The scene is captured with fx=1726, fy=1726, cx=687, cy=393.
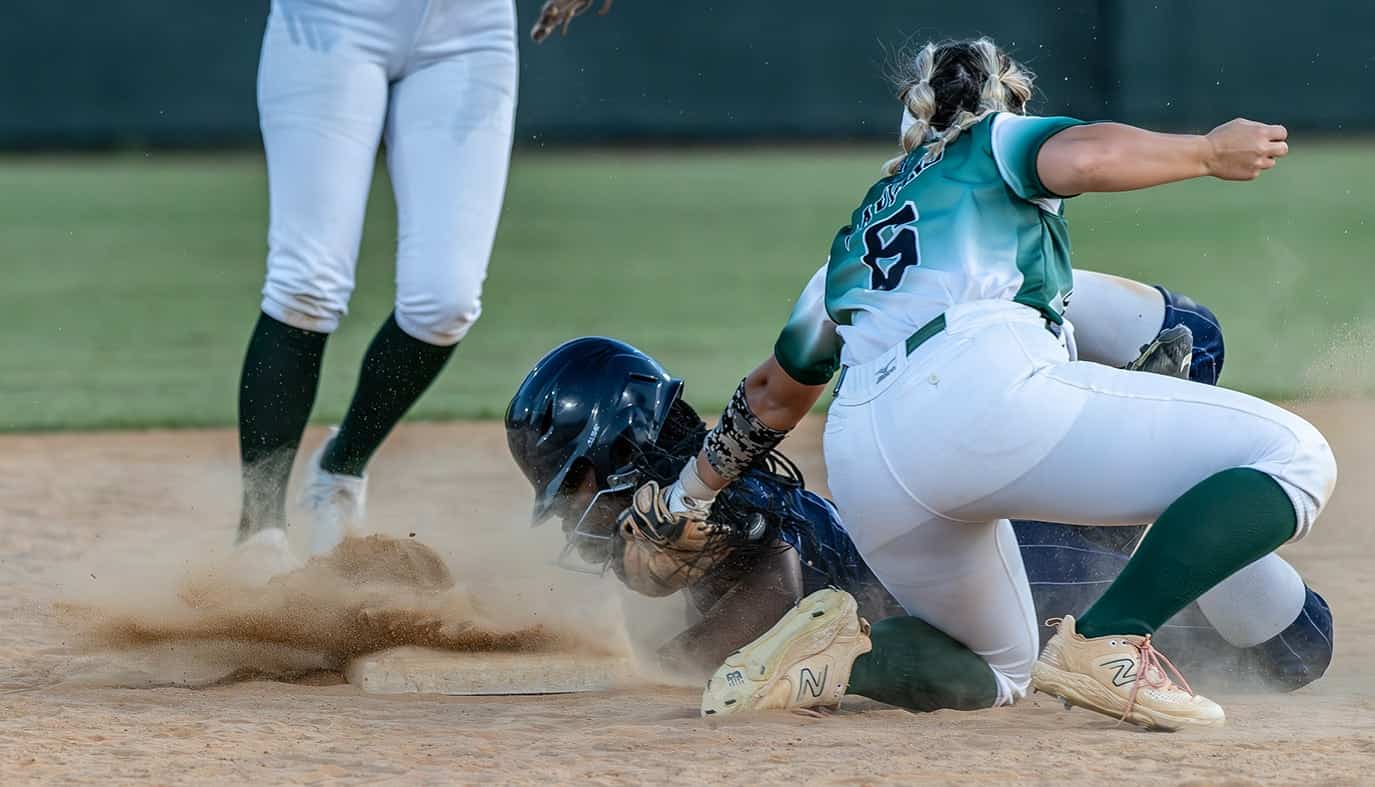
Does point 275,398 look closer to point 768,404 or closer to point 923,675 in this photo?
point 768,404

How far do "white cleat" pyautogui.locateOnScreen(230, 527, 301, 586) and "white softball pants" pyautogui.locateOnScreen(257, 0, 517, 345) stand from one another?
0.41 meters

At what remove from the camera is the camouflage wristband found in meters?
2.74

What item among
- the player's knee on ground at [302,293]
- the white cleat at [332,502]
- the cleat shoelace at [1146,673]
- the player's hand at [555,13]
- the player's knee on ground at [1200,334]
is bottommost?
the white cleat at [332,502]

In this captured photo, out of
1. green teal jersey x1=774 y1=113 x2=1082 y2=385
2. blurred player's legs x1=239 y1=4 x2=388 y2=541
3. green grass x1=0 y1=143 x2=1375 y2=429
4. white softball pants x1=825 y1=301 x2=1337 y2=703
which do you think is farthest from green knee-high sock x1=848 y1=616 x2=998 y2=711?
green grass x1=0 y1=143 x2=1375 y2=429

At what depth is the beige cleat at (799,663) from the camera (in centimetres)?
250

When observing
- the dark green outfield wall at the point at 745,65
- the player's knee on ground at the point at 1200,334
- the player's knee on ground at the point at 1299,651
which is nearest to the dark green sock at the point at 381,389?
the player's knee on ground at the point at 1200,334

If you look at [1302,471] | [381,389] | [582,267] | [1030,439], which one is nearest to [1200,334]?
[1302,471]

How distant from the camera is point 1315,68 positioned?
1445cm

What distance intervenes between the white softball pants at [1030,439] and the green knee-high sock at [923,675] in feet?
0.60

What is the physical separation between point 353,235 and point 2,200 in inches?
444

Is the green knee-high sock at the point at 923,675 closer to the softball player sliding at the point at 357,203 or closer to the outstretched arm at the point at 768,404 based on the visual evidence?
the outstretched arm at the point at 768,404

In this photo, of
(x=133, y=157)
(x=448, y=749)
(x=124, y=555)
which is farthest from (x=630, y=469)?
(x=133, y=157)

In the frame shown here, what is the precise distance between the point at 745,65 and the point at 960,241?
43.6 feet

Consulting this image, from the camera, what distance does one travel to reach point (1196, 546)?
2.29 meters
